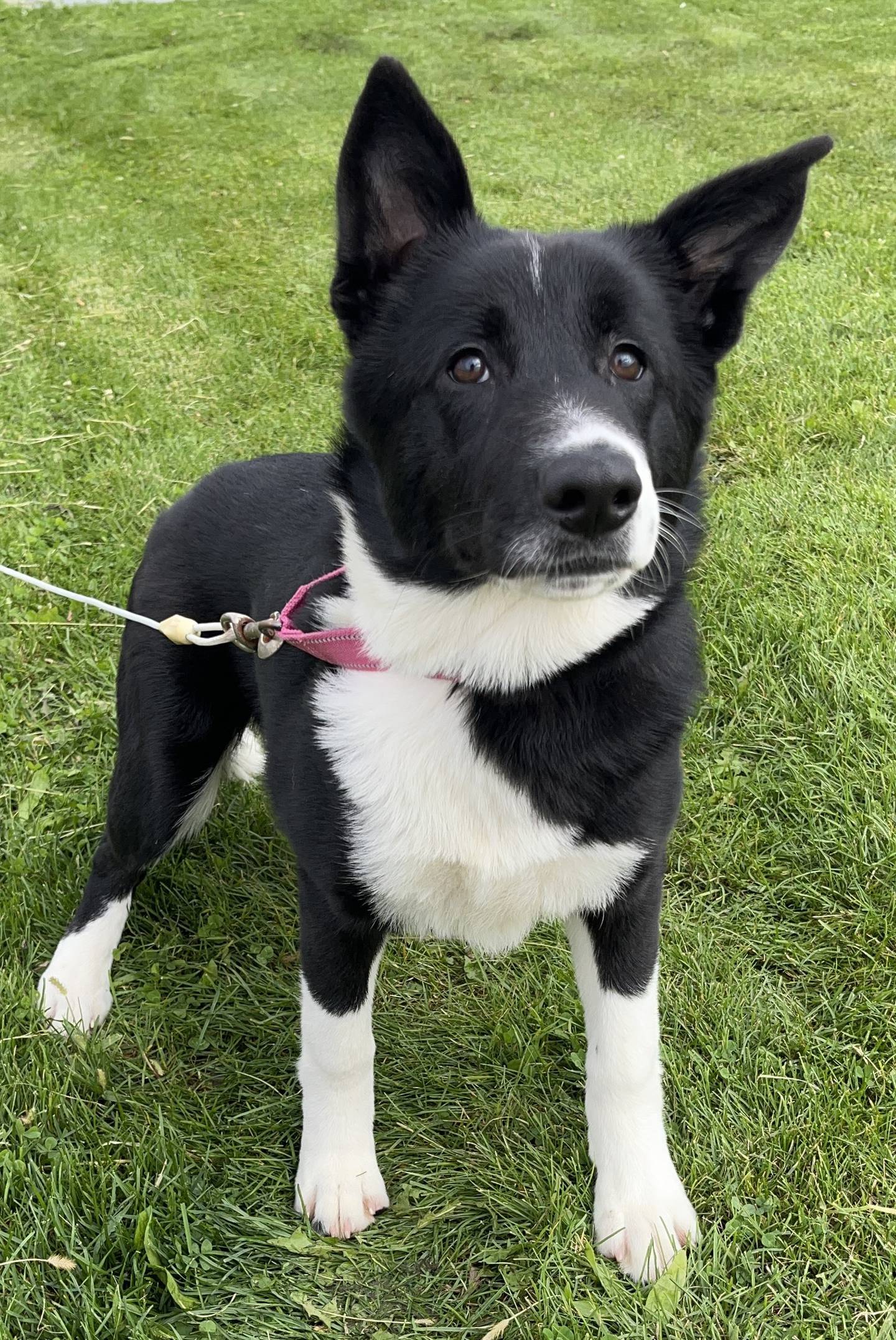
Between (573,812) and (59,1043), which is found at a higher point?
(573,812)

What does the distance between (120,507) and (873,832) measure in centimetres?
274

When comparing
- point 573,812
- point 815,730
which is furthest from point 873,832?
point 573,812

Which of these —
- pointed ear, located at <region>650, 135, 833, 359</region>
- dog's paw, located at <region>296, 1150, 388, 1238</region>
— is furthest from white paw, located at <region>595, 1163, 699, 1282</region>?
pointed ear, located at <region>650, 135, 833, 359</region>

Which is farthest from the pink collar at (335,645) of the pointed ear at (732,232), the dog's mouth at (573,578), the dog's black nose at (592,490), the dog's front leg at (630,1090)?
the pointed ear at (732,232)

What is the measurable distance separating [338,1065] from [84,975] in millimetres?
703

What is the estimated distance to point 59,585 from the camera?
11.3ft

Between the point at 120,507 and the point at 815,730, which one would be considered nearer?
the point at 815,730

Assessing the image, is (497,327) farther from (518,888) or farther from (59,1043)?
(59,1043)

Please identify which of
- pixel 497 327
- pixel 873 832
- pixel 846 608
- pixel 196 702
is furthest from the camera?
pixel 846 608

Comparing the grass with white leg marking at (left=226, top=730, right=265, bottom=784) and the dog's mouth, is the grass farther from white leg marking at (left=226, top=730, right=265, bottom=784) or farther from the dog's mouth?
the dog's mouth

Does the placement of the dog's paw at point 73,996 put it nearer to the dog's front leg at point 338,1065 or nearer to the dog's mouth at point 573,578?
the dog's front leg at point 338,1065

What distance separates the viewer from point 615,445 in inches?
55.6

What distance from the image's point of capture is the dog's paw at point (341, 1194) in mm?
1869

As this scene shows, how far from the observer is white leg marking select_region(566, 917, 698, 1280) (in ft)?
5.94
